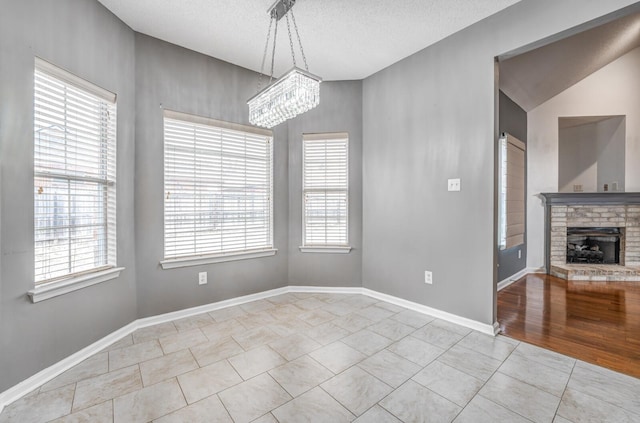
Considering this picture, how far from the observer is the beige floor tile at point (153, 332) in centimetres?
251

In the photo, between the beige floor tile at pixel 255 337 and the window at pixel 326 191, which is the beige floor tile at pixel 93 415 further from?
the window at pixel 326 191

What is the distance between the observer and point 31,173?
73.2 inches

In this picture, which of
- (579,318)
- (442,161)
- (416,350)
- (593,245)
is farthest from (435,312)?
(593,245)

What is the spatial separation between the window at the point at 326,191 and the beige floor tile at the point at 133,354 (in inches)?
76.3

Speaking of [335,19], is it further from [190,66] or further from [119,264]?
[119,264]

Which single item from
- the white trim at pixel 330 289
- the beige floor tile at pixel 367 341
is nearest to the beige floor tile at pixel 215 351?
the beige floor tile at pixel 367 341

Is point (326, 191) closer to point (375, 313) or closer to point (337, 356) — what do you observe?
point (375, 313)

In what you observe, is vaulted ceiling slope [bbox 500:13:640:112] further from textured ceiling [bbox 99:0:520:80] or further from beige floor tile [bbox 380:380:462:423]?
beige floor tile [bbox 380:380:462:423]

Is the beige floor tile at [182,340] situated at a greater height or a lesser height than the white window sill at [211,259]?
lesser

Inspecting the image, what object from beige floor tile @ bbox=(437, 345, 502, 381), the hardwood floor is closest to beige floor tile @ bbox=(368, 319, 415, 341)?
beige floor tile @ bbox=(437, 345, 502, 381)

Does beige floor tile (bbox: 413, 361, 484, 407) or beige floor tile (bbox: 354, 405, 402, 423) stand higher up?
beige floor tile (bbox: 413, 361, 484, 407)

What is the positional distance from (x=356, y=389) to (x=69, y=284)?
7.01ft

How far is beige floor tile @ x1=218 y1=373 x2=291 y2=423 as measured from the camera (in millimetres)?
1603

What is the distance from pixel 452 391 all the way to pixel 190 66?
3.64 metres
